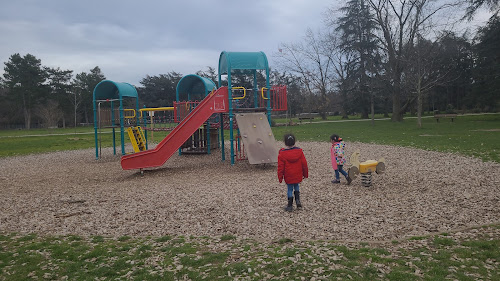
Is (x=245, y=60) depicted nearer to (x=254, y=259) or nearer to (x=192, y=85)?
(x=192, y=85)

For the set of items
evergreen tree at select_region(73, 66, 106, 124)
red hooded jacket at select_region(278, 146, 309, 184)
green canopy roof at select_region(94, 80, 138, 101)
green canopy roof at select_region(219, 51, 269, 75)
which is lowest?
red hooded jacket at select_region(278, 146, 309, 184)

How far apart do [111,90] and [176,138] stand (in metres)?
8.41

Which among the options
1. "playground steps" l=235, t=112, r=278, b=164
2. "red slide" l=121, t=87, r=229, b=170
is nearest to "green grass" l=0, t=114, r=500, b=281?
"playground steps" l=235, t=112, r=278, b=164

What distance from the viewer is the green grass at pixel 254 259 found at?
4090 mm

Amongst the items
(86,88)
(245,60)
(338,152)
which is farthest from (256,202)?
(86,88)

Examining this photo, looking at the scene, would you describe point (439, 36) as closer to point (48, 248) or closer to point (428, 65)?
point (428, 65)

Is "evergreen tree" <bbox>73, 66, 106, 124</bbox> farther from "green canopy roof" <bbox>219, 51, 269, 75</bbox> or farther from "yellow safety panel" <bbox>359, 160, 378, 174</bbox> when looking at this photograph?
"yellow safety panel" <bbox>359, 160, 378, 174</bbox>

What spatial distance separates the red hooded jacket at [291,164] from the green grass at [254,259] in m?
1.63

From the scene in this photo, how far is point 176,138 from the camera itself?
12477 millimetres

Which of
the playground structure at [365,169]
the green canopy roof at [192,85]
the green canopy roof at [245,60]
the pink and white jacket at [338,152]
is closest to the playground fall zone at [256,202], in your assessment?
the playground structure at [365,169]

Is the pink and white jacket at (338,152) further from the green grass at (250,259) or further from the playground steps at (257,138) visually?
the green grass at (250,259)

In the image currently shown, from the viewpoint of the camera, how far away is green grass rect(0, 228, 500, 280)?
161 inches

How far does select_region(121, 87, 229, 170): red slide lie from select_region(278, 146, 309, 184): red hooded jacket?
6521mm

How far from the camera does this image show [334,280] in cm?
389
